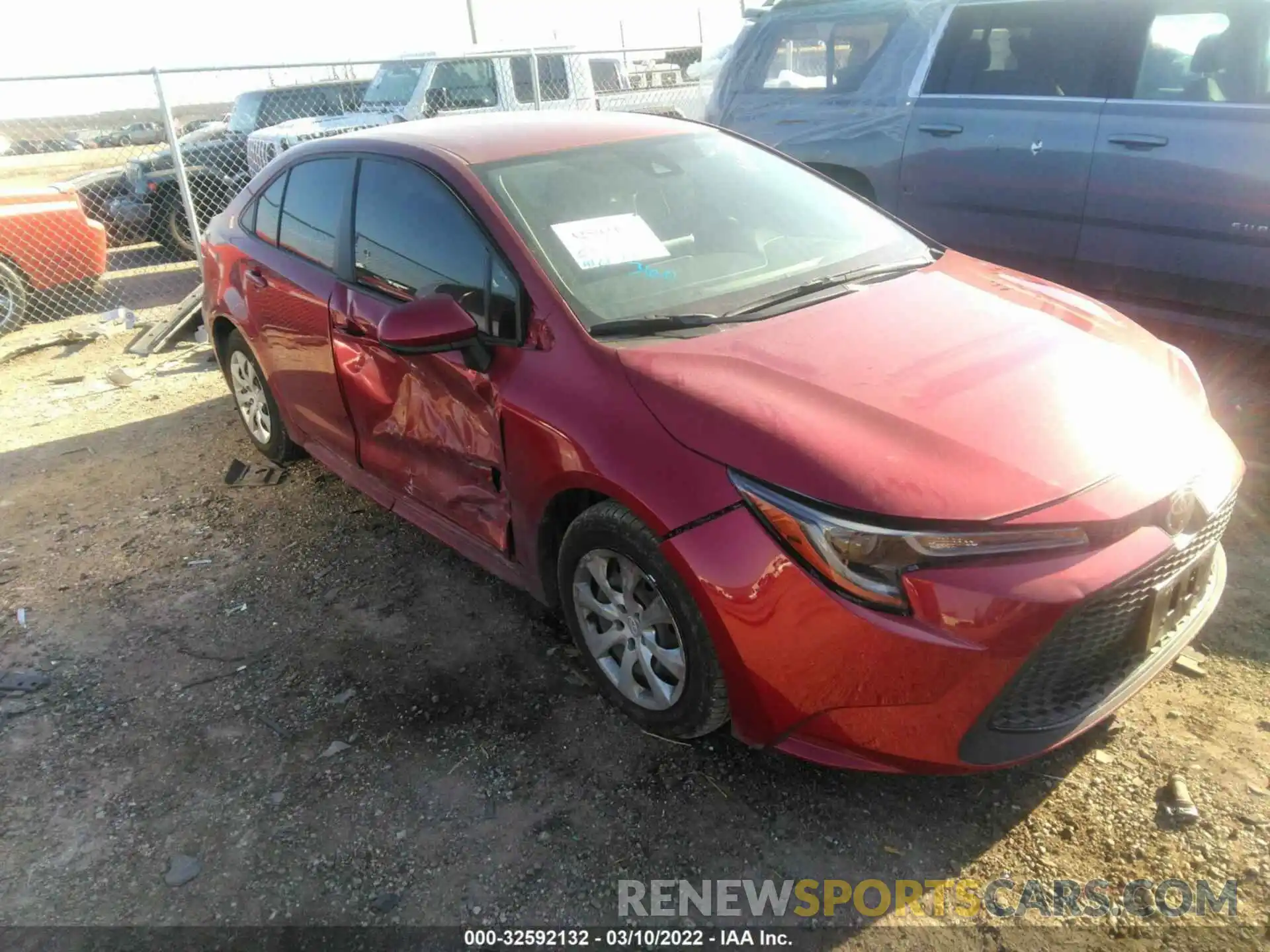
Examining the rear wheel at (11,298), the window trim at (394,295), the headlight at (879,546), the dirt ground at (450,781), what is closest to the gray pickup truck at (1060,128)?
the dirt ground at (450,781)

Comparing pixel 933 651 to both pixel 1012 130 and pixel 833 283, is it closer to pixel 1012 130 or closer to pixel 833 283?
pixel 833 283

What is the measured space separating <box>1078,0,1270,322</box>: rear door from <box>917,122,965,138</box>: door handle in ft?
2.65

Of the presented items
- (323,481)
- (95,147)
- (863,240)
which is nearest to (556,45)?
(323,481)

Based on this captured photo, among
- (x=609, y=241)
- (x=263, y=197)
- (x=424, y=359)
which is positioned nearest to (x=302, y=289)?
(x=263, y=197)

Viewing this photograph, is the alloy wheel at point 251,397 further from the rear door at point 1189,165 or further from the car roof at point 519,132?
the rear door at point 1189,165

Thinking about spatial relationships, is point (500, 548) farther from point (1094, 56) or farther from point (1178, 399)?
point (1094, 56)

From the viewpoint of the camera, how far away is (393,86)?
33.8 feet

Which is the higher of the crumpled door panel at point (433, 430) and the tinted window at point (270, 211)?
the tinted window at point (270, 211)

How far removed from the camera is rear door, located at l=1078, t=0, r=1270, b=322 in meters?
4.21

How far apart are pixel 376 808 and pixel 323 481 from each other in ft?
7.83

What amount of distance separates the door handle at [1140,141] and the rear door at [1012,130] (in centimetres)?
12

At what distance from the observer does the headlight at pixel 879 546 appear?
6.46 ft

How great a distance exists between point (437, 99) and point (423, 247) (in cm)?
780

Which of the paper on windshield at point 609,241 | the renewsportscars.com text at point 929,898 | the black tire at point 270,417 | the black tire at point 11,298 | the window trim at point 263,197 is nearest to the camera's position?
the renewsportscars.com text at point 929,898
